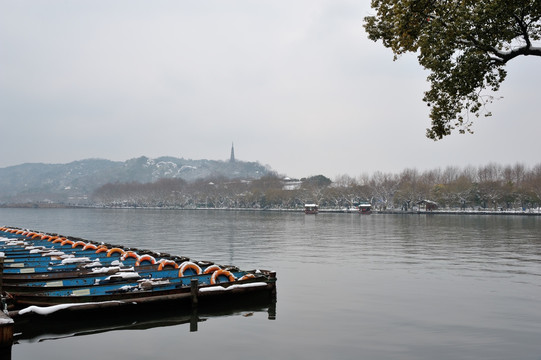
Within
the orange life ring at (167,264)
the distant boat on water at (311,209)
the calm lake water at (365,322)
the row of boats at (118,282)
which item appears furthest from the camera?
the distant boat on water at (311,209)

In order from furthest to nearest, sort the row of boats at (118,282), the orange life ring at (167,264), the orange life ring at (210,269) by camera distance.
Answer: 1. the orange life ring at (167,264)
2. the orange life ring at (210,269)
3. the row of boats at (118,282)

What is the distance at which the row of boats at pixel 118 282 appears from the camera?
544 inches

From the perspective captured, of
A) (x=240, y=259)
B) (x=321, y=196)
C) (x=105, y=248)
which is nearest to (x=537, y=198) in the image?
(x=321, y=196)

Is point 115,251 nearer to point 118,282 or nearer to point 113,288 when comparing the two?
point 118,282

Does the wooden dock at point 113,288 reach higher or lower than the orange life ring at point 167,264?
lower

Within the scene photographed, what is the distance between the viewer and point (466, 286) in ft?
66.9

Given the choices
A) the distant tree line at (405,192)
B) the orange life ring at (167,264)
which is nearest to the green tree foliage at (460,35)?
the orange life ring at (167,264)

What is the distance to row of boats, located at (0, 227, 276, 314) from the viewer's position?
1381cm

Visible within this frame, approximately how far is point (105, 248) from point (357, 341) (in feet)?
59.2

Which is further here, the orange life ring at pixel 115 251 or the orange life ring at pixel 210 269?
the orange life ring at pixel 115 251

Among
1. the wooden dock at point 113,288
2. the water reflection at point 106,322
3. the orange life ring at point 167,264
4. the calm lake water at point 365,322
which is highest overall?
the orange life ring at point 167,264

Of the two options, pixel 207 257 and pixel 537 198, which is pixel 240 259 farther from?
pixel 537 198

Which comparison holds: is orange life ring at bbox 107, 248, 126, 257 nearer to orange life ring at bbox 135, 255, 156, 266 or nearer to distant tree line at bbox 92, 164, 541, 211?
orange life ring at bbox 135, 255, 156, 266

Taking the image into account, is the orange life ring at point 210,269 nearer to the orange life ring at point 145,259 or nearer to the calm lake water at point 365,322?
the calm lake water at point 365,322
